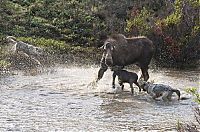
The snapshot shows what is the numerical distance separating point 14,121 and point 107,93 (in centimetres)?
355

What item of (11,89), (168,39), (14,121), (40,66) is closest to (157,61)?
(168,39)

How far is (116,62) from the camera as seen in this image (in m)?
13.2

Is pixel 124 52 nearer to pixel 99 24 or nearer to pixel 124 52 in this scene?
pixel 124 52

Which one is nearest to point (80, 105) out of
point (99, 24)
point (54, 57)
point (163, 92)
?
point (163, 92)

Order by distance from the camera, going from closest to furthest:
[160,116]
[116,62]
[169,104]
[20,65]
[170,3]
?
[160,116] < [169,104] < [116,62] < [20,65] < [170,3]

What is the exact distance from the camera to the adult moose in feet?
42.5

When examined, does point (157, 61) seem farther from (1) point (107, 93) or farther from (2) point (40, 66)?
(1) point (107, 93)

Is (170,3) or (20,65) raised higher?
(170,3)

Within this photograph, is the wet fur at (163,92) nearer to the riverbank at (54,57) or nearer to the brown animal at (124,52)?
the brown animal at (124,52)

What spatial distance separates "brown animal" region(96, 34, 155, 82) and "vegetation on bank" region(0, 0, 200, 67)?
3244 millimetres

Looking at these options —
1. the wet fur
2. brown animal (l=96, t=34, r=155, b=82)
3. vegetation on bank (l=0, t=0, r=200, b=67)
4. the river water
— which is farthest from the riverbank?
the wet fur

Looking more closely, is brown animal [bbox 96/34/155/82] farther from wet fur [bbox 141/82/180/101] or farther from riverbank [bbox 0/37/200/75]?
riverbank [bbox 0/37/200/75]

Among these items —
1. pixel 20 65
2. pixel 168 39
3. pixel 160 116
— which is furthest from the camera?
pixel 168 39

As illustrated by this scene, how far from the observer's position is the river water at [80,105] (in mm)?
9297
